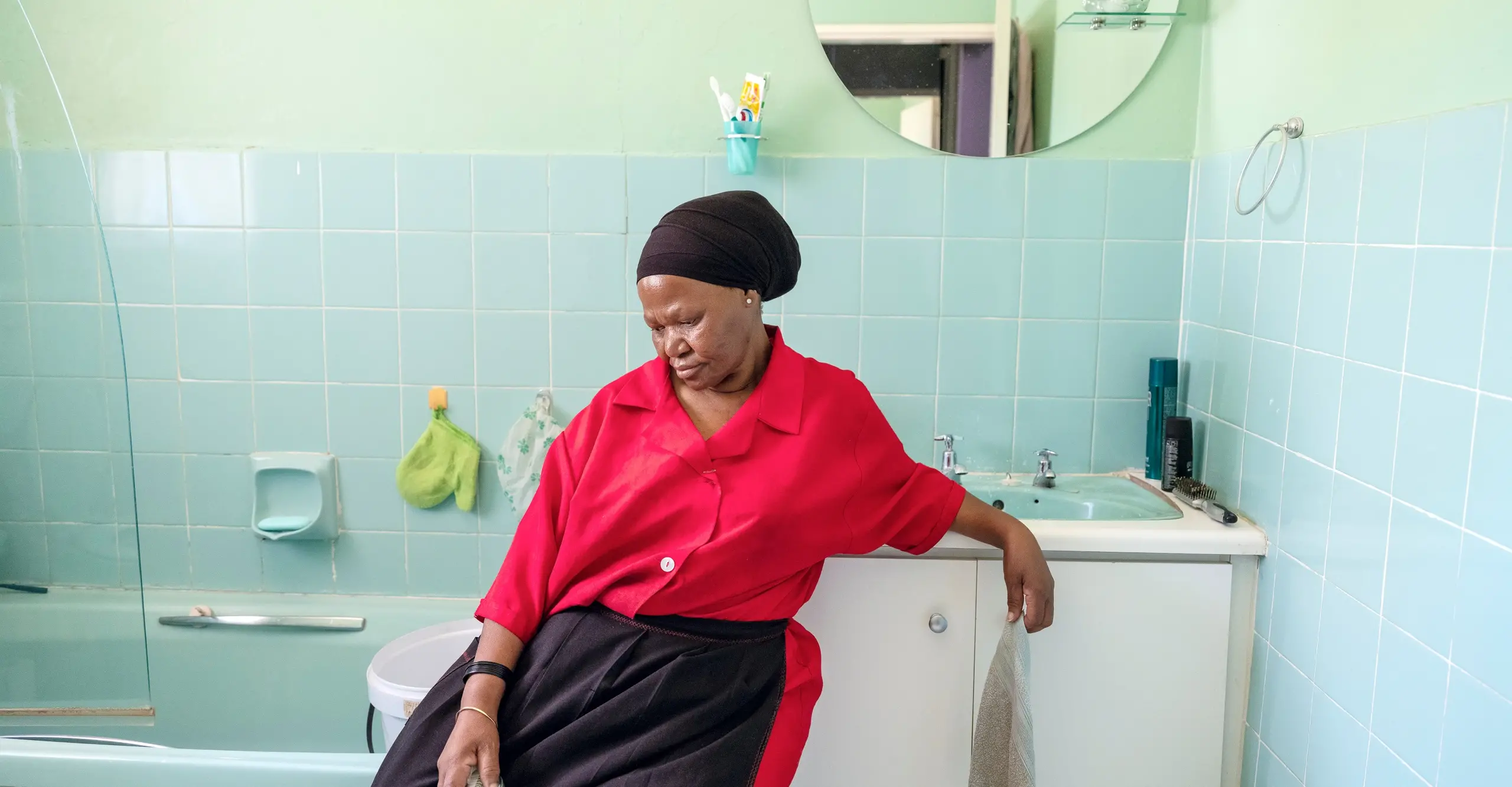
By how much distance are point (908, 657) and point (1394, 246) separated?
972 millimetres

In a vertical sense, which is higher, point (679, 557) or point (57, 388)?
point (57, 388)

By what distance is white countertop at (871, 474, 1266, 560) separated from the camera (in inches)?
73.0

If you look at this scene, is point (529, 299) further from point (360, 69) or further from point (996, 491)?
point (996, 491)

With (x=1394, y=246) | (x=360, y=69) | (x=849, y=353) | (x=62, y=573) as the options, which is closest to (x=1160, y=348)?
(x=849, y=353)

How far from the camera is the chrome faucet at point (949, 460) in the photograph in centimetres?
228

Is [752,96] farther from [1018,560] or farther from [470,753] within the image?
[470,753]

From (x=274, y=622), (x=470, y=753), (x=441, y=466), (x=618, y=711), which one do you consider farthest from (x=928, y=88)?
(x=274, y=622)

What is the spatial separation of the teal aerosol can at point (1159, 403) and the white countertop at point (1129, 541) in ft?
1.08

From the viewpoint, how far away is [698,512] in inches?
61.0

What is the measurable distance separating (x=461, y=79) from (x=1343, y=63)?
63.3 inches

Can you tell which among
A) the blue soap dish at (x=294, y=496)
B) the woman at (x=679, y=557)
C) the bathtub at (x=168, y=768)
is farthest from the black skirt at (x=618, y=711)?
the blue soap dish at (x=294, y=496)

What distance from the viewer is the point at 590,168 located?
2297mm

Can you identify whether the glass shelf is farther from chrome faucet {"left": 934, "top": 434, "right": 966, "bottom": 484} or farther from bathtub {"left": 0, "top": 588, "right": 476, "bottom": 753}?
bathtub {"left": 0, "top": 588, "right": 476, "bottom": 753}

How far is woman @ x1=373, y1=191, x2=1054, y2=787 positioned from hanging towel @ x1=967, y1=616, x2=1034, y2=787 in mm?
286
